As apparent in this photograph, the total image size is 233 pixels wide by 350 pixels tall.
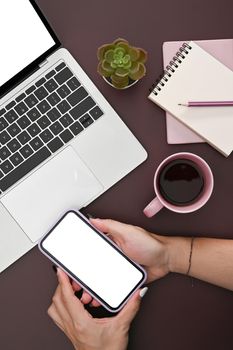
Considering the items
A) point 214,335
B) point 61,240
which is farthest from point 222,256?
point 61,240

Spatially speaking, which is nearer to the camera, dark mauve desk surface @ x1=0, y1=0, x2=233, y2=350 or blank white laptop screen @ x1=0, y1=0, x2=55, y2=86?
blank white laptop screen @ x1=0, y1=0, x2=55, y2=86

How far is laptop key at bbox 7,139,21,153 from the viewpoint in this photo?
3.27ft

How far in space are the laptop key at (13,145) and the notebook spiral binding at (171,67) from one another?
0.30 metres

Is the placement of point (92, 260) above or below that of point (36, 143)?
below

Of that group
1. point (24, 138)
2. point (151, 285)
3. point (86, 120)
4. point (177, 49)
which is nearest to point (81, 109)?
point (86, 120)

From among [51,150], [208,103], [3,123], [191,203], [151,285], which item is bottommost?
Result: [151,285]

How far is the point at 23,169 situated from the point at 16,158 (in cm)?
3

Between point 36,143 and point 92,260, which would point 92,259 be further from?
point 36,143

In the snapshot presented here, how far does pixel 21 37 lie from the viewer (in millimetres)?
942

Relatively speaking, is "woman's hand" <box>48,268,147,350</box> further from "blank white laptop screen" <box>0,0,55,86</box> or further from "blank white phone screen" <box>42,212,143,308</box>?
"blank white laptop screen" <box>0,0,55,86</box>

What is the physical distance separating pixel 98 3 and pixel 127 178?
1.24 feet

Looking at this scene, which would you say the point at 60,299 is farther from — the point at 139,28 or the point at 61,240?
the point at 139,28

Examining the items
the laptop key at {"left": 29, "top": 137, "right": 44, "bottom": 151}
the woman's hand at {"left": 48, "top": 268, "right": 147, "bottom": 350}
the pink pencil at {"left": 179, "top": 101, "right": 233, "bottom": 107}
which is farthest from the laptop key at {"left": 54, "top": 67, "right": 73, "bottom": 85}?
the woman's hand at {"left": 48, "top": 268, "right": 147, "bottom": 350}

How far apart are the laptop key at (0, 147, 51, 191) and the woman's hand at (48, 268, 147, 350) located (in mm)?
204
